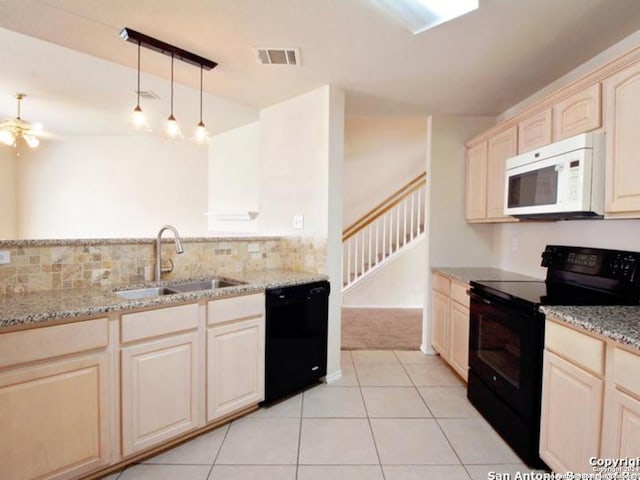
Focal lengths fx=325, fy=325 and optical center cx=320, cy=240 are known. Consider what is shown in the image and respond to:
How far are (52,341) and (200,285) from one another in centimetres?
106

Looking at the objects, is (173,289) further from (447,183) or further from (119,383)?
(447,183)

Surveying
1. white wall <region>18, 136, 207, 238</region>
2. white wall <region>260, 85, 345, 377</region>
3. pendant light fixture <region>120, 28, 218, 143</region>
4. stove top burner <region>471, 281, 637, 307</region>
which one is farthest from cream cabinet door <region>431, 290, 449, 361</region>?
white wall <region>18, 136, 207, 238</region>

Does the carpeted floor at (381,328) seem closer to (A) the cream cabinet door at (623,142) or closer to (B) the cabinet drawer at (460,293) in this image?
(B) the cabinet drawer at (460,293)

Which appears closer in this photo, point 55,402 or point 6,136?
point 55,402

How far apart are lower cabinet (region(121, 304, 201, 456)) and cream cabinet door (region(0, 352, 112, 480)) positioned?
0.34 feet

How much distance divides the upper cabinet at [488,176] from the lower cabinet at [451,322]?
69 centimetres

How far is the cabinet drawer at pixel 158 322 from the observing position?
66.6 inches

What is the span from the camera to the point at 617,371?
1.31 meters

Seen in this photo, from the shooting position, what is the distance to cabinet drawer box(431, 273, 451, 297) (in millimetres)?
2999

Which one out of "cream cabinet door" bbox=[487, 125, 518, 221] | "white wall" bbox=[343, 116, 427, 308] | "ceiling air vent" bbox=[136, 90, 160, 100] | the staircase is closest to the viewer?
"cream cabinet door" bbox=[487, 125, 518, 221]

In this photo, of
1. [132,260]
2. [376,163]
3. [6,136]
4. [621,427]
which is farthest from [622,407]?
[6,136]

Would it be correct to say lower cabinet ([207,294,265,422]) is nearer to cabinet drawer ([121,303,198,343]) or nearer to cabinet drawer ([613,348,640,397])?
cabinet drawer ([121,303,198,343])

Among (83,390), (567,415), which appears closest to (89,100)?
(83,390)

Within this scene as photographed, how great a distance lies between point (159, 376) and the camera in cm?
182
